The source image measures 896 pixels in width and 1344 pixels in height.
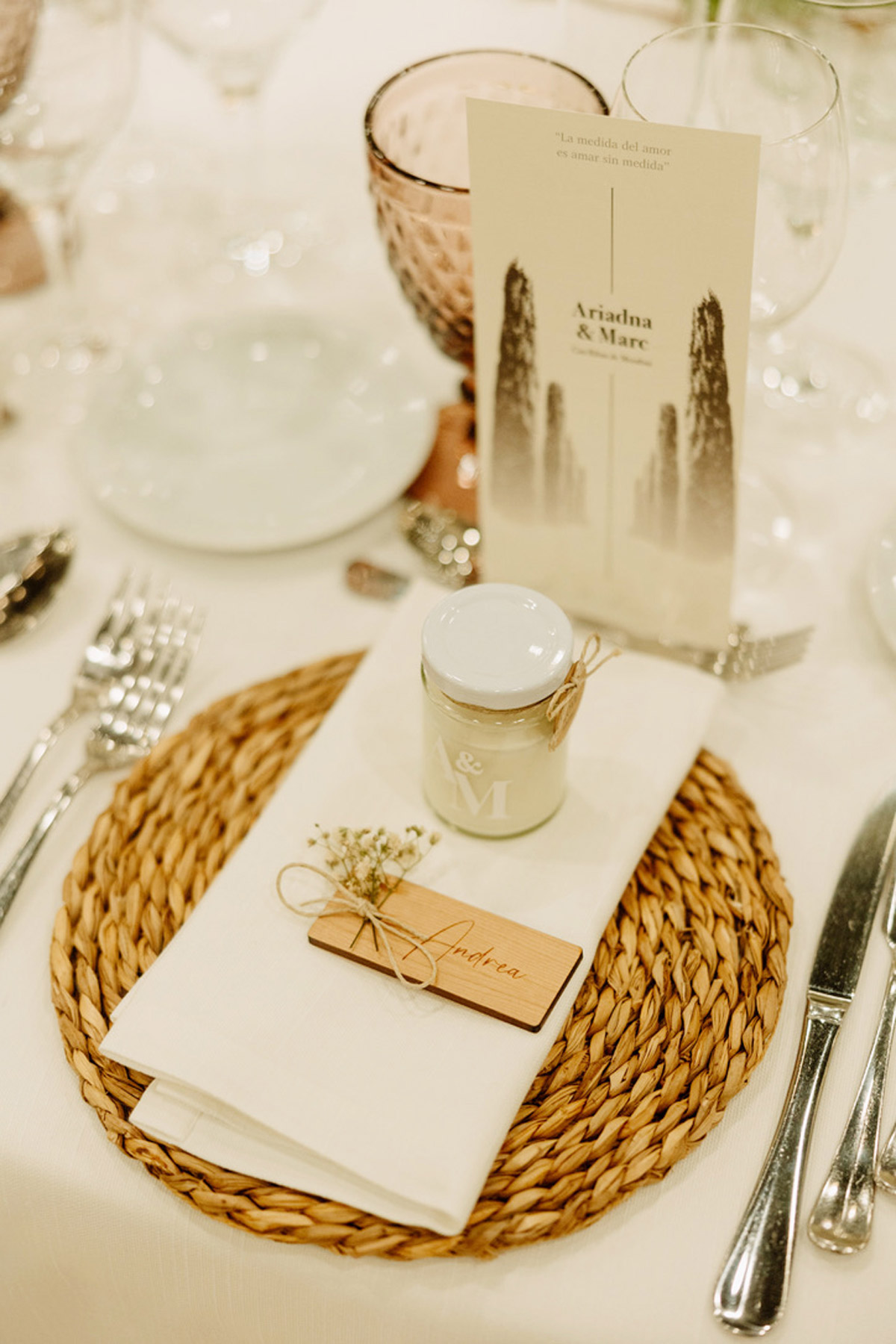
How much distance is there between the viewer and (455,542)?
3.03 feet

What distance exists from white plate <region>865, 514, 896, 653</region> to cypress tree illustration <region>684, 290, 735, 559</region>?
0.43 ft

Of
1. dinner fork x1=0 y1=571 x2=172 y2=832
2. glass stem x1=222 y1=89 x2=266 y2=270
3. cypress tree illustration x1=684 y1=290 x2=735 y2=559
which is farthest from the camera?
glass stem x1=222 y1=89 x2=266 y2=270

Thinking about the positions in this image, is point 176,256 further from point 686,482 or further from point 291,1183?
point 291,1183

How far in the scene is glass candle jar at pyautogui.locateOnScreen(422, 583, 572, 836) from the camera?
0.60 metres

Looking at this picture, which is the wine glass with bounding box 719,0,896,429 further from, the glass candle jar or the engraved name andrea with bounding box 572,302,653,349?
the glass candle jar

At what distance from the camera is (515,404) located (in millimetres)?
783

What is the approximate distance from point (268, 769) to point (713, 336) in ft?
1.21

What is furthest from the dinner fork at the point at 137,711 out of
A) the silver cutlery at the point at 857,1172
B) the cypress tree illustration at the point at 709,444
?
the silver cutlery at the point at 857,1172

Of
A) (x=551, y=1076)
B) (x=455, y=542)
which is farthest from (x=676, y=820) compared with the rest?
(x=455, y=542)

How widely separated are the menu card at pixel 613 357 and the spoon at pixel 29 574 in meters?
0.32

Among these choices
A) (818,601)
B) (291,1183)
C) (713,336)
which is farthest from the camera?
(818,601)

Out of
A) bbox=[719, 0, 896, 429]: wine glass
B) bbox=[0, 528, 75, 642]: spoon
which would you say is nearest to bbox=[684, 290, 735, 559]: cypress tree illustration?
bbox=[719, 0, 896, 429]: wine glass

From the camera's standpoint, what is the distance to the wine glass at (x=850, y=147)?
90 centimetres

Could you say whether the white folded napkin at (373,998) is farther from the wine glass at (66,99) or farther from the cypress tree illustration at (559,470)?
the wine glass at (66,99)
